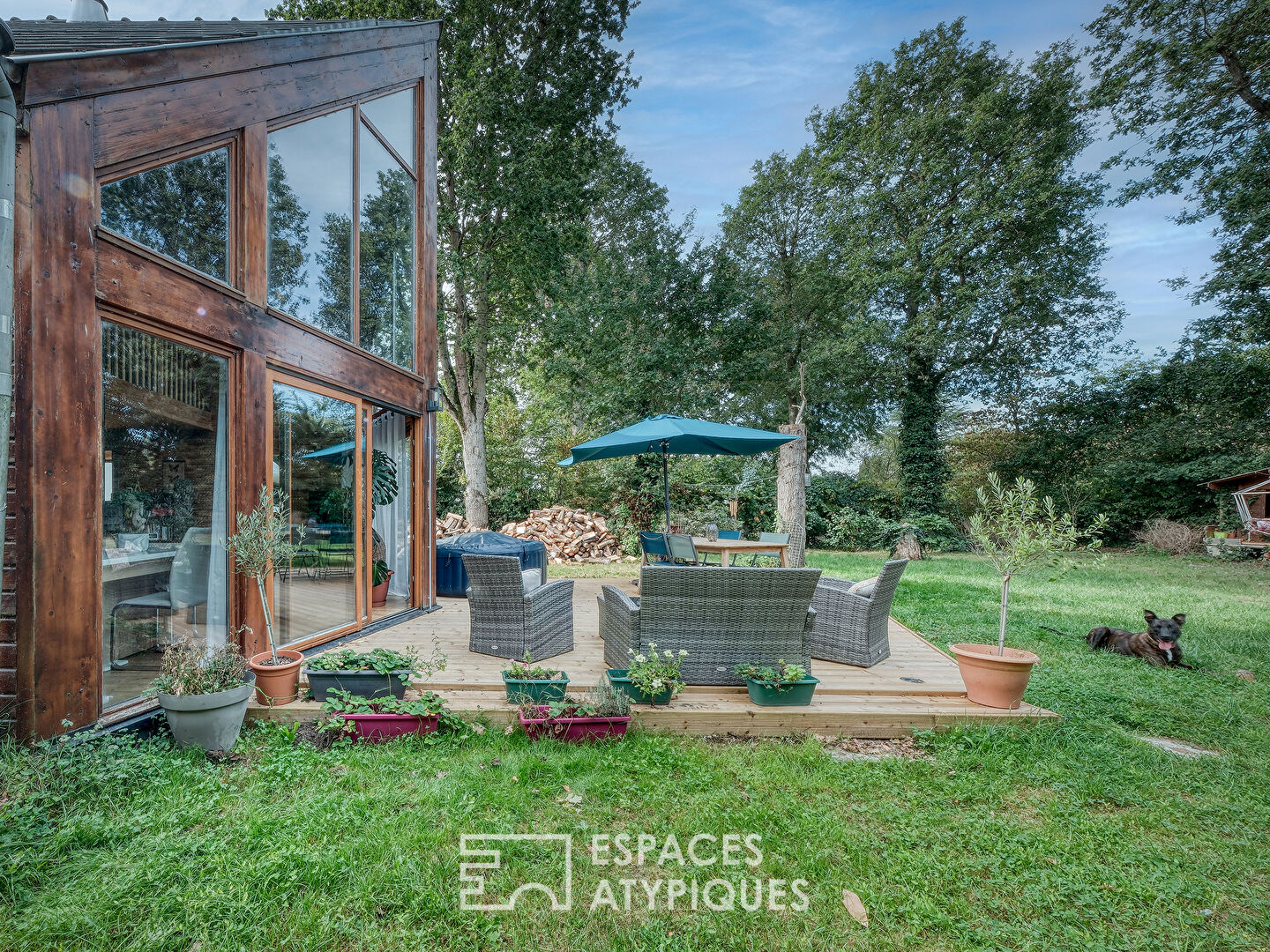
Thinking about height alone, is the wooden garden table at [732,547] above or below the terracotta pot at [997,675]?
above

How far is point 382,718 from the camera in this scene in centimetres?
308

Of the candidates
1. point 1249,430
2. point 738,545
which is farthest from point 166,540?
point 1249,430

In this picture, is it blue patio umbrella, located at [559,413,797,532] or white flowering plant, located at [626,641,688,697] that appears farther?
blue patio umbrella, located at [559,413,797,532]

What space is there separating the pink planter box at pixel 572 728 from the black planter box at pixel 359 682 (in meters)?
0.90

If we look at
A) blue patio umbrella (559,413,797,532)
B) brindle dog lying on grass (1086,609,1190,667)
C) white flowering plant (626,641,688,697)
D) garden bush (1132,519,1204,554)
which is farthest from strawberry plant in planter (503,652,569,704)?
garden bush (1132,519,1204,554)

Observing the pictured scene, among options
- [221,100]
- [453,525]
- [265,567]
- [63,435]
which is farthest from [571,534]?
[63,435]

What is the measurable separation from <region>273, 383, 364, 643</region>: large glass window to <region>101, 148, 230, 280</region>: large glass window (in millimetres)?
982

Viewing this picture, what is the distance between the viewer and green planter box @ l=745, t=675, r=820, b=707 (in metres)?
3.39

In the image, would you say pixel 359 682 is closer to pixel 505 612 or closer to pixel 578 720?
pixel 505 612

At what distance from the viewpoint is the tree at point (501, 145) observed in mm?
11984

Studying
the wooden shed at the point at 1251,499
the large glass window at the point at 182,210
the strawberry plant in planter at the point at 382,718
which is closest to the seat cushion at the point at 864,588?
the strawberry plant in planter at the point at 382,718

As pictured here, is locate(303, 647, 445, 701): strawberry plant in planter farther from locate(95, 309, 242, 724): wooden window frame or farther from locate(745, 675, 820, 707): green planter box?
locate(745, 675, 820, 707): green planter box

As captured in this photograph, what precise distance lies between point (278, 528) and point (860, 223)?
1689cm

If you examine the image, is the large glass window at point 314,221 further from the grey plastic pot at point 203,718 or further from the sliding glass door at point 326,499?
the grey plastic pot at point 203,718
